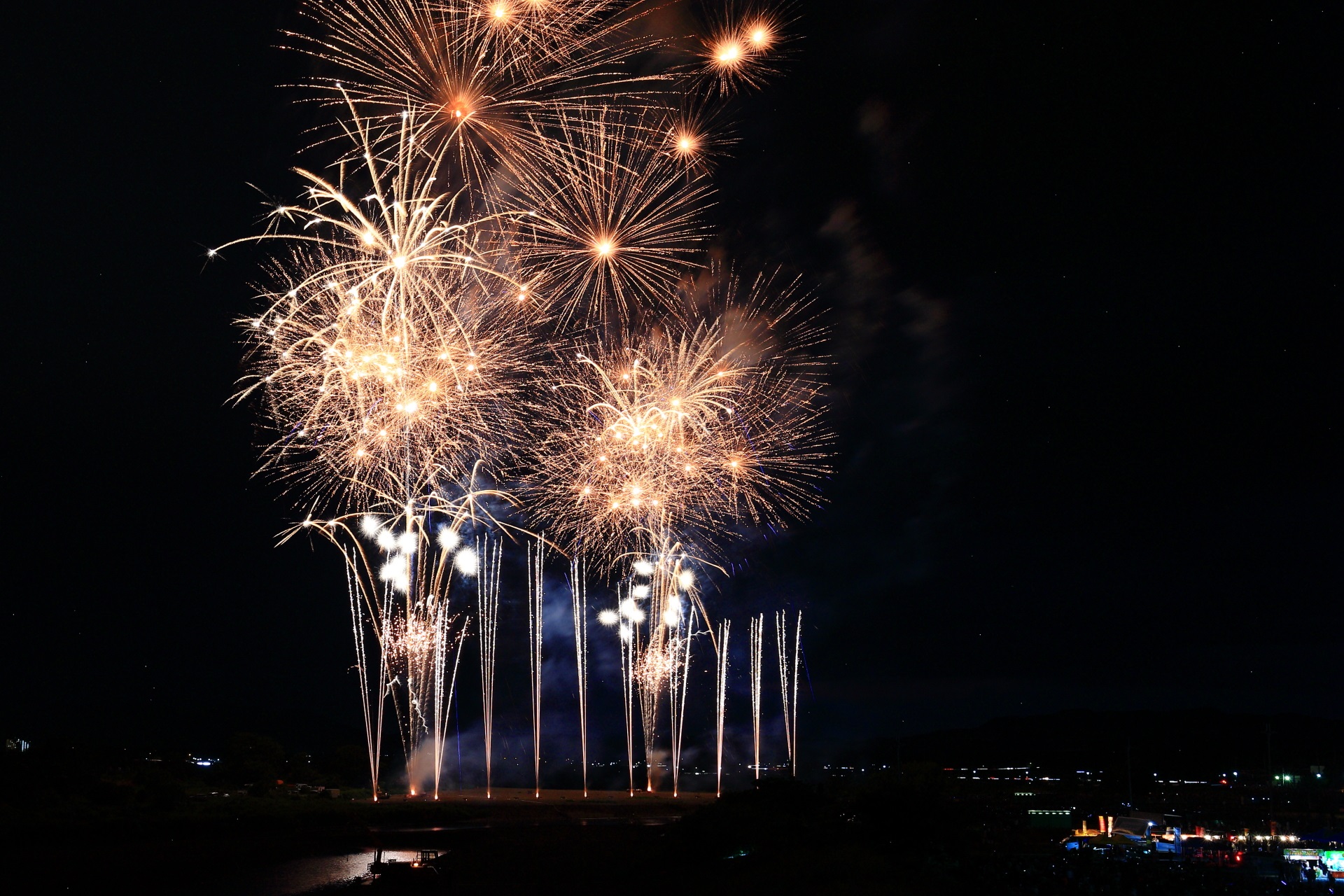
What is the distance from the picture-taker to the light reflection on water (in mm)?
23453

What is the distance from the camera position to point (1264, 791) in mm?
77188

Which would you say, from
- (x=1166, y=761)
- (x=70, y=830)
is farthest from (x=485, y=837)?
(x=1166, y=761)

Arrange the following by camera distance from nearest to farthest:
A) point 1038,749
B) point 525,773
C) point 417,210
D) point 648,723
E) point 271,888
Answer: point 417,210, point 271,888, point 648,723, point 525,773, point 1038,749

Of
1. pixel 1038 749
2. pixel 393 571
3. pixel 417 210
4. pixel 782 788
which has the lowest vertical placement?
pixel 1038 749

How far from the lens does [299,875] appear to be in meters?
25.7

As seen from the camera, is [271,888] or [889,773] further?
[889,773]

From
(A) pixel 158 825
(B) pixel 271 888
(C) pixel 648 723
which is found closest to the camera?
(B) pixel 271 888

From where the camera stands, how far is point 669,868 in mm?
25719

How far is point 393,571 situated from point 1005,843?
64.2 feet

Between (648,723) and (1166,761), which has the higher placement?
(648,723)

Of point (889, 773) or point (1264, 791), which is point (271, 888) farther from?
point (1264, 791)

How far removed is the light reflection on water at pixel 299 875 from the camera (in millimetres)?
23453

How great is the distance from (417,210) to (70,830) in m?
25.0

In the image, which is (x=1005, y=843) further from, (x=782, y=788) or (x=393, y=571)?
(x=393, y=571)
